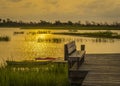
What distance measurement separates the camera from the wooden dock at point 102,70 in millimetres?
12672

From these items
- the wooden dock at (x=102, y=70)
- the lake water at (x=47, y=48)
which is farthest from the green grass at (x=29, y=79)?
the lake water at (x=47, y=48)

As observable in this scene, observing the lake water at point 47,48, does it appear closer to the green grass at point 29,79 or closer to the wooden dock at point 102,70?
the wooden dock at point 102,70

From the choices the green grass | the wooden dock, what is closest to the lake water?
the wooden dock

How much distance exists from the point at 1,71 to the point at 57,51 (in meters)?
34.8

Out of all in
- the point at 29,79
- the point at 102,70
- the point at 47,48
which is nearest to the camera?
the point at 102,70

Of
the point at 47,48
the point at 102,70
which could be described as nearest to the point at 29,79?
the point at 102,70

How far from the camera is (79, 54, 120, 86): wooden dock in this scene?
12.7m

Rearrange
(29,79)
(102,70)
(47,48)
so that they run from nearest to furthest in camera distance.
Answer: (102,70), (29,79), (47,48)

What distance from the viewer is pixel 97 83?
12.5 meters

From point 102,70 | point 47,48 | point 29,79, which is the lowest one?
point 47,48

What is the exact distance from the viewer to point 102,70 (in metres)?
15.2

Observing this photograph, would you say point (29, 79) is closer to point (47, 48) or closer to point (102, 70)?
point (102, 70)

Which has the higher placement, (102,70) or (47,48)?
(102,70)

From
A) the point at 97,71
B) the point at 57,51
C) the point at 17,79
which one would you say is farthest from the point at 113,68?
the point at 57,51
